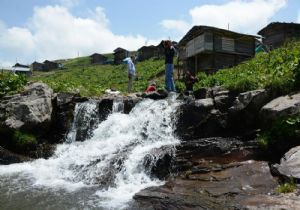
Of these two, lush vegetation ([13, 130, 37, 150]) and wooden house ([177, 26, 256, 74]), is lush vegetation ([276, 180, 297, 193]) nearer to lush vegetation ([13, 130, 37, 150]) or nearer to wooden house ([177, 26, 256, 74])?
lush vegetation ([13, 130, 37, 150])

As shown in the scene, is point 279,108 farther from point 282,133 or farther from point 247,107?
point 247,107

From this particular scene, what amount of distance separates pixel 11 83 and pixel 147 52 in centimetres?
6160

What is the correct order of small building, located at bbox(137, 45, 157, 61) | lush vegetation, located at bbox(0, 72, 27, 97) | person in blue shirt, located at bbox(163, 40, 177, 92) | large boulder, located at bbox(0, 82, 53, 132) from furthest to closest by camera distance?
small building, located at bbox(137, 45, 157, 61), lush vegetation, located at bbox(0, 72, 27, 97), person in blue shirt, located at bbox(163, 40, 177, 92), large boulder, located at bbox(0, 82, 53, 132)

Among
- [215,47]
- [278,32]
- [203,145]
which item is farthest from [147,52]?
[203,145]

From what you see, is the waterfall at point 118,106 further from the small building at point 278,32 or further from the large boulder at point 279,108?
the small building at point 278,32

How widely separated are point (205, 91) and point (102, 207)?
9.85 metres

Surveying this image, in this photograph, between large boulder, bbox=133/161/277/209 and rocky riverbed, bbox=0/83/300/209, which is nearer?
large boulder, bbox=133/161/277/209

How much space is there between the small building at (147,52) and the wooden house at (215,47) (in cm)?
4344

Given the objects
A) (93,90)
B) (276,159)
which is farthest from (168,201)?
(93,90)

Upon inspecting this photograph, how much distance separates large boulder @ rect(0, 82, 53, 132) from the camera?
63.5 ft

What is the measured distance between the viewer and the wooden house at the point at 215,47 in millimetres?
35094

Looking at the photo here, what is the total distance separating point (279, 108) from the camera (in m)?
14.3

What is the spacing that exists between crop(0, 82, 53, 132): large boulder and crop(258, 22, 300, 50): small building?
112 ft

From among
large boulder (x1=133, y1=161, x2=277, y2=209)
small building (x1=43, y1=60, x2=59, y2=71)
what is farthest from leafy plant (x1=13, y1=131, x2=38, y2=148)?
→ small building (x1=43, y1=60, x2=59, y2=71)
